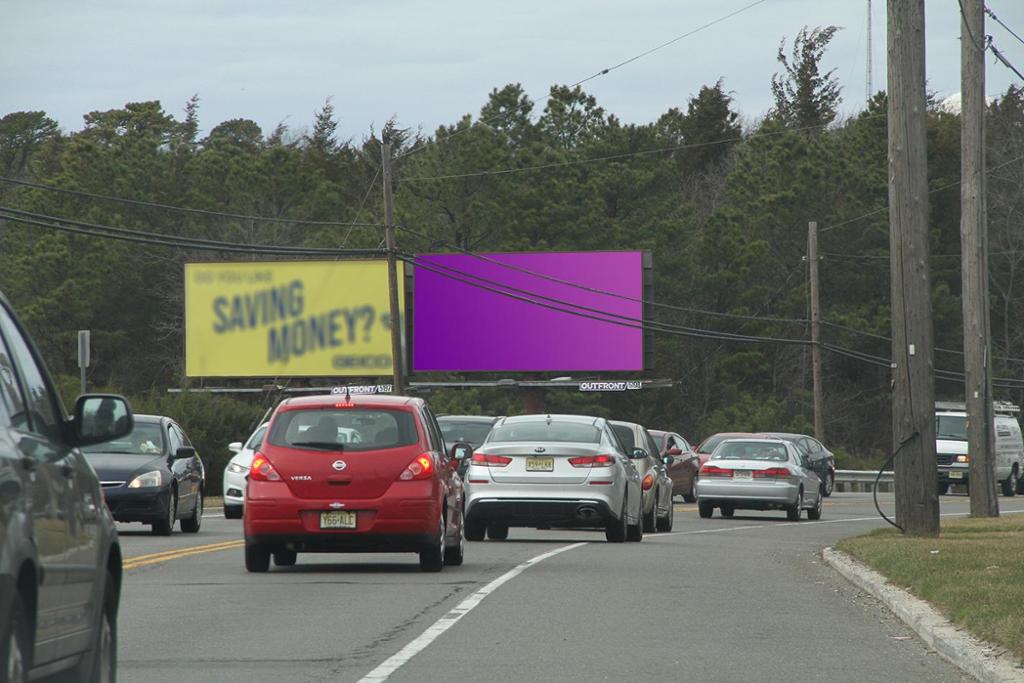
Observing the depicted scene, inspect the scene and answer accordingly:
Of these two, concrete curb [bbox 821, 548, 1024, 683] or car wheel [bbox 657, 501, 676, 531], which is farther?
car wheel [bbox 657, 501, 676, 531]

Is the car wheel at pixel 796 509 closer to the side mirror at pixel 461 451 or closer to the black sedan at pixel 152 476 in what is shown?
the black sedan at pixel 152 476

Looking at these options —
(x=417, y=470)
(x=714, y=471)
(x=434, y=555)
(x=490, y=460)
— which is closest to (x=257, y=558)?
(x=434, y=555)

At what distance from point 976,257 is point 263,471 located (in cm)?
1752

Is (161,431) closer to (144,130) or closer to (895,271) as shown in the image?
(895,271)

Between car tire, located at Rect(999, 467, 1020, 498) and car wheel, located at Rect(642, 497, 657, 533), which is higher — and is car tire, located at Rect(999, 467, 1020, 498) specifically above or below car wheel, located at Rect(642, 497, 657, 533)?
below

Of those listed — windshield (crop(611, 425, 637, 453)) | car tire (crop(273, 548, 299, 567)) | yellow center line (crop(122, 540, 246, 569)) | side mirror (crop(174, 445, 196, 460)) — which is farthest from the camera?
windshield (crop(611, 425, 637, 453))

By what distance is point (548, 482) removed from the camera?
22734mm

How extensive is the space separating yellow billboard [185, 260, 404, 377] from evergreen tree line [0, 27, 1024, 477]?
578 centimetres

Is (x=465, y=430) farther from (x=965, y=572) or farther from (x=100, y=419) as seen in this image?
(x=100, y=419)

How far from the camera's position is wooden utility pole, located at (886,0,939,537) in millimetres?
22281

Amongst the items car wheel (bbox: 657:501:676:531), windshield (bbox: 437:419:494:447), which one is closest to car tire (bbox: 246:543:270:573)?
car wheel (bbox: 657:501:676:531)

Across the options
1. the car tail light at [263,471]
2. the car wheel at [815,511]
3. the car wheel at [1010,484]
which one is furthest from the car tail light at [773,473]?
the car wheel at [1010,484]

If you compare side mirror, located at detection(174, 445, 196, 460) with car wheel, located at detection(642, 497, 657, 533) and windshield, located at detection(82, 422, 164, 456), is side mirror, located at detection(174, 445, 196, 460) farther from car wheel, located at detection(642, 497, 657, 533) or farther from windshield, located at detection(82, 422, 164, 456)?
car wheel, located at detection(642, 497, 657, 533)

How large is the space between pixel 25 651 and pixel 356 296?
56.8 metres
